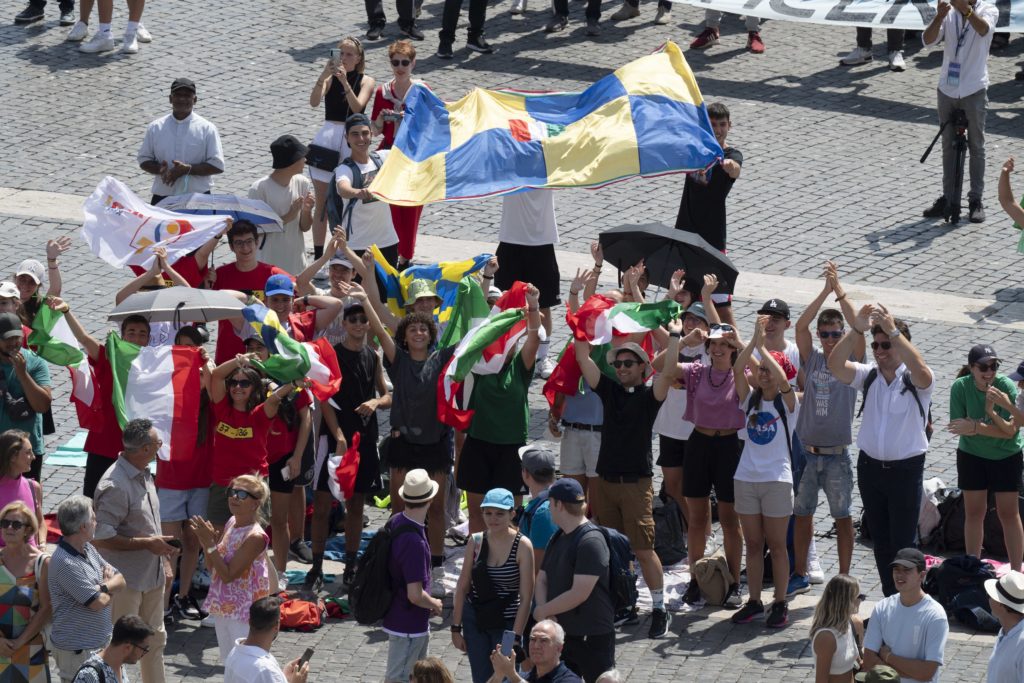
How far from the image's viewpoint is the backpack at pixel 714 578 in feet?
37.7

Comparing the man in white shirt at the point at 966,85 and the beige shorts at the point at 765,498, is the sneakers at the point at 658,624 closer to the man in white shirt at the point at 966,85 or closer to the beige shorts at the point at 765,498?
the beige shorts at the point at 765,498

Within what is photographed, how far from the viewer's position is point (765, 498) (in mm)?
11258

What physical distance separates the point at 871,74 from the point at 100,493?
13091mm

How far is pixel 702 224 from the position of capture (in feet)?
48.4

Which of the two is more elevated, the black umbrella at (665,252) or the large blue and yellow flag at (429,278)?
the black umbrella at (665,252)

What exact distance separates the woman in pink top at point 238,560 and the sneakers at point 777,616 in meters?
3.04

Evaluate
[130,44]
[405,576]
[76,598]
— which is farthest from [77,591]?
[130,44]

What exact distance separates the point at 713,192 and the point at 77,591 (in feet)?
22.3

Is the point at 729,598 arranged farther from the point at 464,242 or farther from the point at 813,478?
the point at 464,242

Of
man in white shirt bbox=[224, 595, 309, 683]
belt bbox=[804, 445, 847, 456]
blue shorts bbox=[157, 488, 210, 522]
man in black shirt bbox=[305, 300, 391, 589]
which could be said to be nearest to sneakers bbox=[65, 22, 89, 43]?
man in black shirt bbox=[305, 300, 391, 589]

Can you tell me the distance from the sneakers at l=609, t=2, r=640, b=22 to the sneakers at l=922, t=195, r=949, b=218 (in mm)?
5961

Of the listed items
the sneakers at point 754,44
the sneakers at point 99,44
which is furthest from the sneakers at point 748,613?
the sneakers at point 99,44

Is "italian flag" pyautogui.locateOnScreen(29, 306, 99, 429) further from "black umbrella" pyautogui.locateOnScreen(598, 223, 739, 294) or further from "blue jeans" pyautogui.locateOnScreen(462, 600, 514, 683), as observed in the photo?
"black umbrella" pyautogui.locateOnScreen(598, 223, 739, 294)

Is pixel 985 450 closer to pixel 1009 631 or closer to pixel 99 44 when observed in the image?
pixel 1009 631
